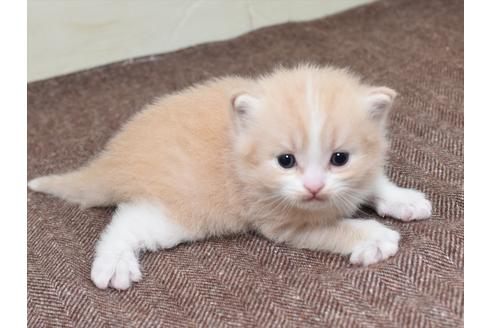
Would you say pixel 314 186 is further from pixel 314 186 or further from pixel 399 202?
pixel 399 202

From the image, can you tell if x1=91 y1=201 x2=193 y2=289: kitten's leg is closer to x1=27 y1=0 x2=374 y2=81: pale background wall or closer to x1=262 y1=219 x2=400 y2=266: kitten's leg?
x1=262 y1=219 x2=400 y2=266: kitten's leg

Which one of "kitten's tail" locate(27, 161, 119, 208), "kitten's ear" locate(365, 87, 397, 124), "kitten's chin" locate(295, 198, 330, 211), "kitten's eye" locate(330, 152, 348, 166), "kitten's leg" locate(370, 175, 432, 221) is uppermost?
"kitten's ear" locate(365, 87, 397, 124)

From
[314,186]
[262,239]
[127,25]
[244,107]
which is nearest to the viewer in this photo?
[314,186]

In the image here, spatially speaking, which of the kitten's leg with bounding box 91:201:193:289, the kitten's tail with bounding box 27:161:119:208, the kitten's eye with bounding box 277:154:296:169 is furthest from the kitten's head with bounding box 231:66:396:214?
the kitten's tail with bounding box 27:161:119:208

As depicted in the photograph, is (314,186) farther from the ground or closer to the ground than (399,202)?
farther from the ground

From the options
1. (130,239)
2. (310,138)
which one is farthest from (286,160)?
(130,239)

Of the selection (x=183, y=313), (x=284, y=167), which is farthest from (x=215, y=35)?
(x=183, y=313)

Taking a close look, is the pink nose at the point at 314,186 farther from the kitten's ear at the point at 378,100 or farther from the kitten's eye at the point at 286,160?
the kitten's ear at the point at 378,100

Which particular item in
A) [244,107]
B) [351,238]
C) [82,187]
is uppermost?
[244,107]
